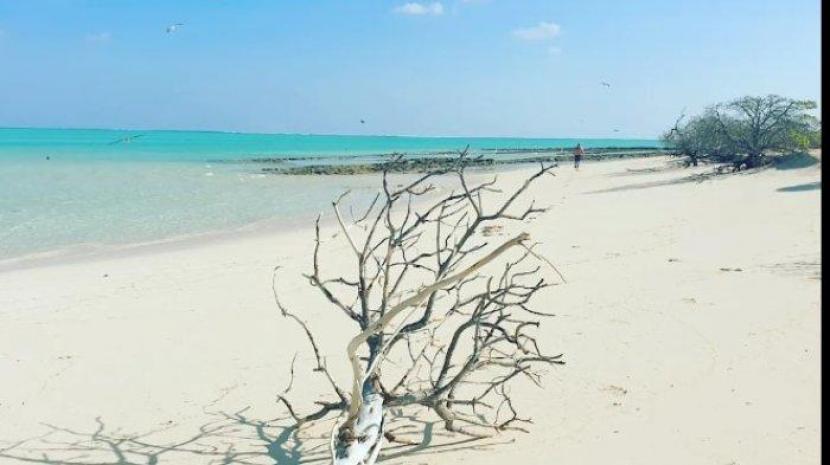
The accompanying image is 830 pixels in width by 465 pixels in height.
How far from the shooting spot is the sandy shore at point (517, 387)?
12.8 ft

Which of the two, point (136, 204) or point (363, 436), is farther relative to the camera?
point (136, 204)

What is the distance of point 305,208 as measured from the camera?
19156 millimetres

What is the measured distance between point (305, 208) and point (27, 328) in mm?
12573

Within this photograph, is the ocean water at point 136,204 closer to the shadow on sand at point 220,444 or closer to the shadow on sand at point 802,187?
the shadow on sand at point 220,444

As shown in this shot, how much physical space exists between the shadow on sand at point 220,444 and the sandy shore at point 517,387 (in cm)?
1

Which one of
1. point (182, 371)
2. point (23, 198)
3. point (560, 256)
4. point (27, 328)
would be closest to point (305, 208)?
point (23, 198)

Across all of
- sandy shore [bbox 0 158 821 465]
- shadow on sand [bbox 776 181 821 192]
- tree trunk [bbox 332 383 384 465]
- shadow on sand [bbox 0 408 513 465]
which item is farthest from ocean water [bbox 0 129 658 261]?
shadow on sand [bbox 776 181 821 192]

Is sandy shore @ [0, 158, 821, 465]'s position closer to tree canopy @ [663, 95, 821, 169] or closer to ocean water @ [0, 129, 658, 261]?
ocean water @ [0, 129, 658, 261]

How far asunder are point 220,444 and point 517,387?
5.85 ft

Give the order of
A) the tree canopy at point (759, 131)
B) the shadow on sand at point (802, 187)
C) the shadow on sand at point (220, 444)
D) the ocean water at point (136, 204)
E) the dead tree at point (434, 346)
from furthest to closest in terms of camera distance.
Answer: the tree canopy at point (759, 131) → the shadow on sand at point (802, 187) → the ocean water at point (136, 204) → the shadow on sand at point (220, 444) → the dead tree at point (434, 346)

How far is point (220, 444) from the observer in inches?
161

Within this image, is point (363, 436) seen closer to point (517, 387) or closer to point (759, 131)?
point (517, 387)

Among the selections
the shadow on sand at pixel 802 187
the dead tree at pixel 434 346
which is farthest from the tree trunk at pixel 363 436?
the shadow on sand at pixel 802 187

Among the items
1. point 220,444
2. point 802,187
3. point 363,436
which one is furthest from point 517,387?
point 802,187
